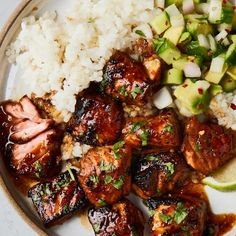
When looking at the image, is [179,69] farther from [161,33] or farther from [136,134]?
[136,134]

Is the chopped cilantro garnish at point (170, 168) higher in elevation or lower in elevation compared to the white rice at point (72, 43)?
lower

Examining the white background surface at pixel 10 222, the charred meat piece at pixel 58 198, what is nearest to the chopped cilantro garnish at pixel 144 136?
the charred meat piece at pixel 58 198

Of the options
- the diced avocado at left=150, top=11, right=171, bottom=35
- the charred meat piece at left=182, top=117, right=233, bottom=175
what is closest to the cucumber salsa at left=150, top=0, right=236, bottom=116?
the diced avocado at left=150, top=11, right=171, bottom=35

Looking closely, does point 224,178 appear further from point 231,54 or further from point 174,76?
point 231,54

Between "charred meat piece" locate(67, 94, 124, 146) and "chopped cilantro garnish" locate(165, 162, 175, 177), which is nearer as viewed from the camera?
Answer: "chopped cilantro garnish" locate(165, 162, 175, 177)

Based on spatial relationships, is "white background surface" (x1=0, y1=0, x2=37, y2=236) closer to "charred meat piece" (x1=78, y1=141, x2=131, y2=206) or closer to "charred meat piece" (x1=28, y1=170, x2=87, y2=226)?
"charred meat piece" (x1=28, y1=170, x2=87, y2=226)

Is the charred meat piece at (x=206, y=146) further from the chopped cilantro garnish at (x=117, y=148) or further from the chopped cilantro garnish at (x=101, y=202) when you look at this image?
the chopped cilantro garnish at (x=101, y=202)

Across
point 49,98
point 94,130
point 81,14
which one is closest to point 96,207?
point 94,130
